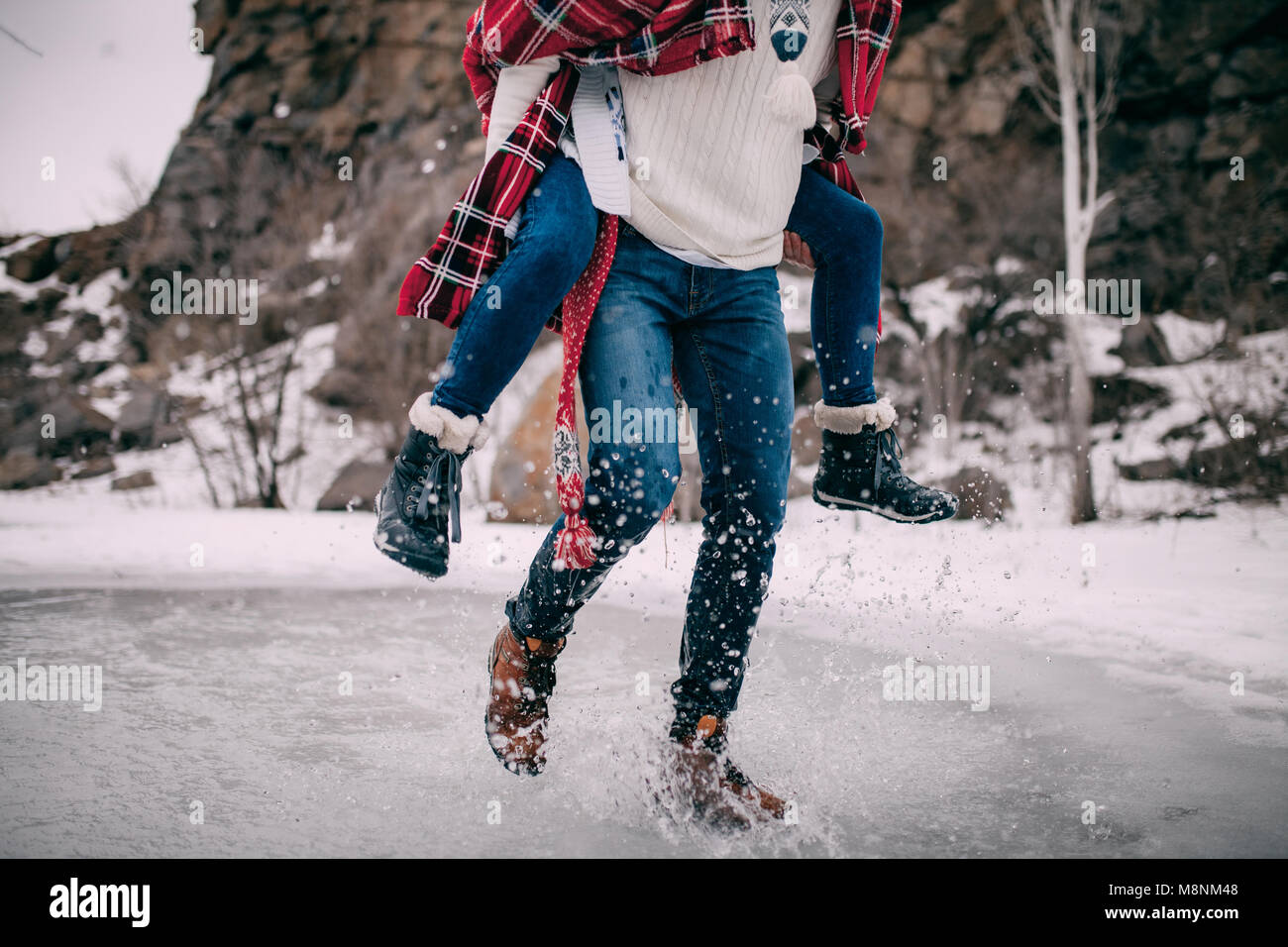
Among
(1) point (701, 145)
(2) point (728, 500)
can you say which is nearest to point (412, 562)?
(2) point (728, 500)

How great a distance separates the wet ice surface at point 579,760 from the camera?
1.59 meters

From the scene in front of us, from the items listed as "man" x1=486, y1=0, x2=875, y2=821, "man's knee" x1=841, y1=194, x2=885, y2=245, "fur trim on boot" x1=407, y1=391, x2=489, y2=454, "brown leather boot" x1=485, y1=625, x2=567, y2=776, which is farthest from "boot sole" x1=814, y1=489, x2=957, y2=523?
"fur trim on boot" x1=407, y1=391, x2=489, y2=454

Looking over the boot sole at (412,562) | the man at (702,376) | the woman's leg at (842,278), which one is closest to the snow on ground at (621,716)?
the man at (702,376)

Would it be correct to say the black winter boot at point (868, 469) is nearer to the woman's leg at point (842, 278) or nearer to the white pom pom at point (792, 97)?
the woman's leg at point (842, 278)

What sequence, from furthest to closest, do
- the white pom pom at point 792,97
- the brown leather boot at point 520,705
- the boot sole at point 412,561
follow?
1. the brown leather boot at point 520,705
2. the white pom pom at point 792,97
3. the boot sole at point 412,561

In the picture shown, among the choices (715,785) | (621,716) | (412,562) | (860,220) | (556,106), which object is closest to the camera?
(412,562)

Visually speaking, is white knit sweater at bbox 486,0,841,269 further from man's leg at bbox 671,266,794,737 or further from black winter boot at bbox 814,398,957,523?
black winter boot at bbox 814,398,957,523

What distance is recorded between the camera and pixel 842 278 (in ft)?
6.06

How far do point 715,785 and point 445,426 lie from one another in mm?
815

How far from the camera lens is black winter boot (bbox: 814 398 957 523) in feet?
5.92

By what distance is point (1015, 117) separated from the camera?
603 inches

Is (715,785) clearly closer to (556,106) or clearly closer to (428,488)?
(428,488)

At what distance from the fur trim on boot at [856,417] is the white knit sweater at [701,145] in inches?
15.9

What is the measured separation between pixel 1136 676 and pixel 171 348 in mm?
12187
